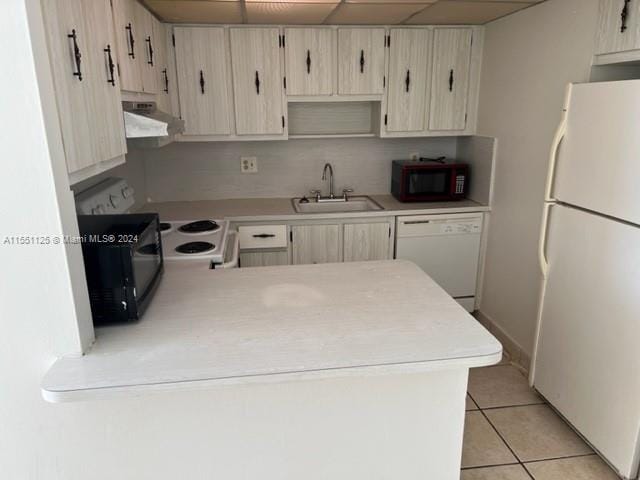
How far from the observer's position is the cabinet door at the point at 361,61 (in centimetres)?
321

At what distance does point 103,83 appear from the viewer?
163 centimetres

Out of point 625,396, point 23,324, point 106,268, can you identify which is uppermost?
point 106,268

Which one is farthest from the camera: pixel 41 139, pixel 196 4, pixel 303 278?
pixel 196 4

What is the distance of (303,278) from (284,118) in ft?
5.98

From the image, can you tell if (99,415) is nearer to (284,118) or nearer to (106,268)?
(106,268)

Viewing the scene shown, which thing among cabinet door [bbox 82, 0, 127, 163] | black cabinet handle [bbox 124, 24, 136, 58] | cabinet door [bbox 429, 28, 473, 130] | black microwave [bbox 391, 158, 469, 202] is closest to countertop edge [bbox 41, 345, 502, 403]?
cabinet door [bbox 82, 0, 127, 163]

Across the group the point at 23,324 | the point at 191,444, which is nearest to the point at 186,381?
the point at 191,444

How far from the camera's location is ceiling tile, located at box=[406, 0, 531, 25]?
2664mm

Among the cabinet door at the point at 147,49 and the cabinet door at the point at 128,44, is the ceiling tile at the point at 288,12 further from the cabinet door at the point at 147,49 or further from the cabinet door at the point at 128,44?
the cabinet door at the point at 128,44

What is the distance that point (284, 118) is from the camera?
129 inches

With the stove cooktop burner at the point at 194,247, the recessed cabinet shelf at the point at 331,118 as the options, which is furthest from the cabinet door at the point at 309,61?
the stove cooktop burner at the point at 194,247

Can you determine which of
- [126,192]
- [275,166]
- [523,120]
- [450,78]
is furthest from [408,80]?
[126,192]

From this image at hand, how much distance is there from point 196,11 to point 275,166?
1.29 meters

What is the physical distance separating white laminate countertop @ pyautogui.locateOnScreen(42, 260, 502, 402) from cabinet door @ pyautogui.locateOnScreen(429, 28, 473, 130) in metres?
2.04
